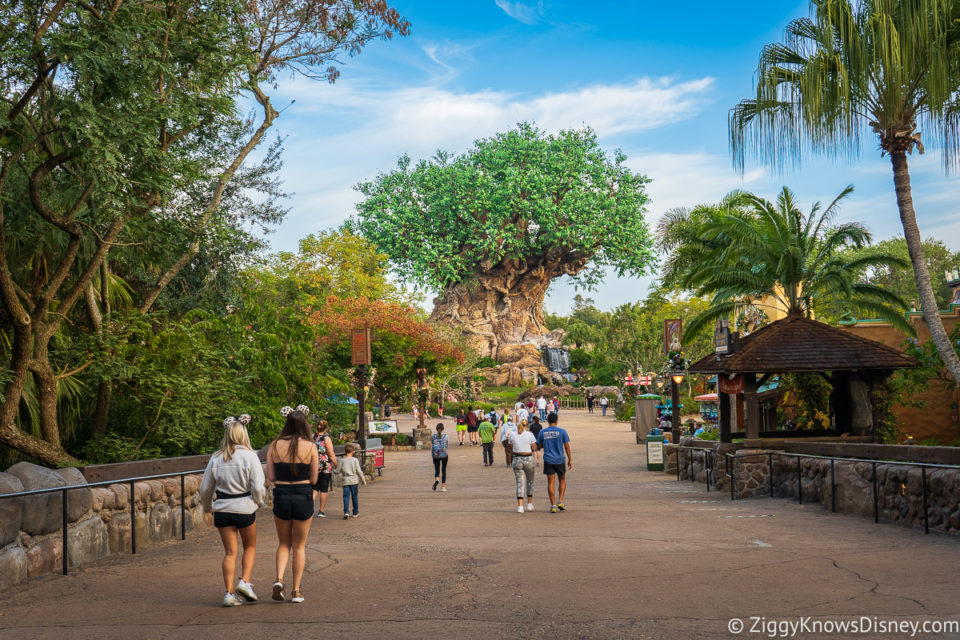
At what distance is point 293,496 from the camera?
7.22 metres

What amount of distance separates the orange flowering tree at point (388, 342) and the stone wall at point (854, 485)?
1892cm

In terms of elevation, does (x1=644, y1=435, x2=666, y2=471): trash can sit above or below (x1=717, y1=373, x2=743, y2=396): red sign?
below

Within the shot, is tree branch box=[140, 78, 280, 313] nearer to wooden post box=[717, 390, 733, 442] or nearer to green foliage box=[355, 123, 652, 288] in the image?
wooden post box=[717, 390, 733, 442]

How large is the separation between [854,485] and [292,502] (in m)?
9.62

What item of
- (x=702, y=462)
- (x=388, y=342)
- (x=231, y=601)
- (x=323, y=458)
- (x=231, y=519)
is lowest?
(x=702, y=462)

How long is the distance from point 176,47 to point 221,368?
6447 mm

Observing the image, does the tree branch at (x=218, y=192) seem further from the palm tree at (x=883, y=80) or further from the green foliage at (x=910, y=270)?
the green foliage at (x=910, y=270)

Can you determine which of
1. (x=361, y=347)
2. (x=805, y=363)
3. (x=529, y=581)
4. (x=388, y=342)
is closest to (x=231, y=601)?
(x=529, y=581)

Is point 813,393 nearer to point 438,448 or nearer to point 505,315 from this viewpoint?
point 438,448

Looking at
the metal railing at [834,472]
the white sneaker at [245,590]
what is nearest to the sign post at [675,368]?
the metal railing at [834,472]

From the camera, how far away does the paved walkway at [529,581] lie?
6.38 metres

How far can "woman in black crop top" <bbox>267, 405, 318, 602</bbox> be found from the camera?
720 cm

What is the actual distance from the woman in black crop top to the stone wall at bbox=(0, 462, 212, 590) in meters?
2.72

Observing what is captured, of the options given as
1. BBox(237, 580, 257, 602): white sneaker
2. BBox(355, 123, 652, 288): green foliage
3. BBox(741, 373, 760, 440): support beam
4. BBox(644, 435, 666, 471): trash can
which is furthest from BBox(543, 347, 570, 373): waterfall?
BBox(237, 580, 257, 602): white sneaker
